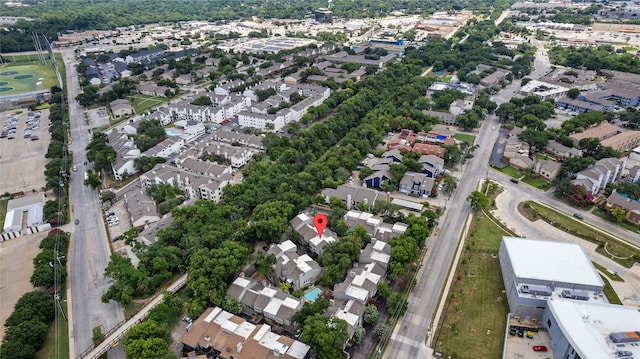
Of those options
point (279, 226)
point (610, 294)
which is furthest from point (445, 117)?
point (279, 226)

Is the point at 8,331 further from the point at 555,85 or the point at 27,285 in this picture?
the point at 555,85

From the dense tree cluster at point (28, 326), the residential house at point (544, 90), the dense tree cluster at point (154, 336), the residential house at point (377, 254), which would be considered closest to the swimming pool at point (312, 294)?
the residential house at point (377, 254)

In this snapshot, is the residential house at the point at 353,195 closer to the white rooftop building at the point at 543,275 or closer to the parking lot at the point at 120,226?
the white rooftop building at the point at 543,275

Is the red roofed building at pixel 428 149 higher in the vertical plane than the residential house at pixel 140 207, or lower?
higher

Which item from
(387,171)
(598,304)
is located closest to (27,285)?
(387,171)

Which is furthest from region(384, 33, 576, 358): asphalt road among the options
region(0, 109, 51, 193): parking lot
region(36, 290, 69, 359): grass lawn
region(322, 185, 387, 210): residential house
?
region(0, 109, 51, 193): parking lot

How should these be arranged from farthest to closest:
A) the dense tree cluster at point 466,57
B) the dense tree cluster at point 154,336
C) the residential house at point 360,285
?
the dense tree cluster at point 466,57, the residential house at point 360,285, the dense tree cluster at point 154,336
